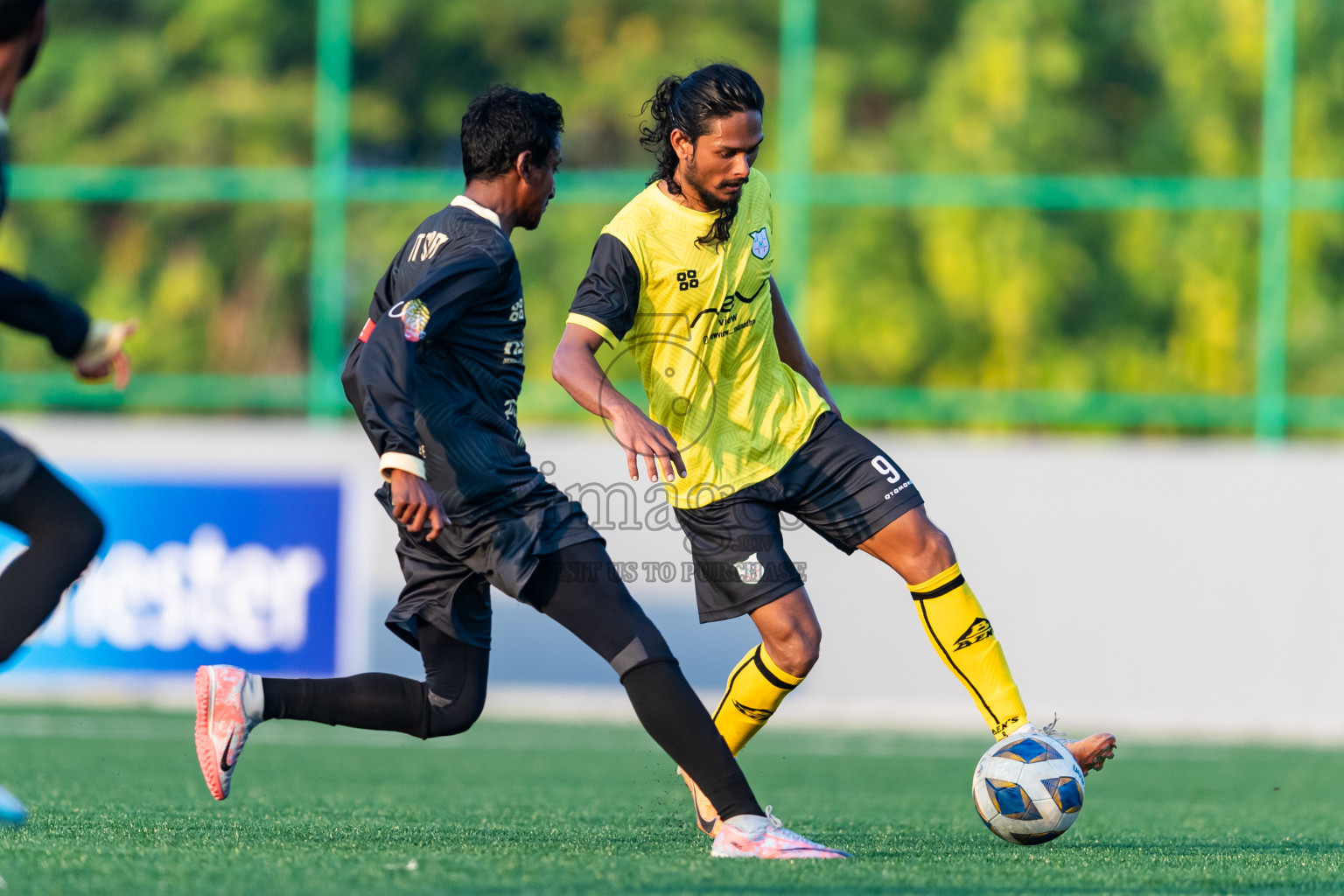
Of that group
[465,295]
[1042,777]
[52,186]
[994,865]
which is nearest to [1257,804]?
[1042,777]

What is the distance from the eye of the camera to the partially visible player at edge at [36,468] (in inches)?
146

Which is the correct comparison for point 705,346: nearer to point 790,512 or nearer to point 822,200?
point 790,512

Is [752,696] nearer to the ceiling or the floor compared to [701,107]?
nearer to the floor

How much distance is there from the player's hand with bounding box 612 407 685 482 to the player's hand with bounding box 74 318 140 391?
4.02ft

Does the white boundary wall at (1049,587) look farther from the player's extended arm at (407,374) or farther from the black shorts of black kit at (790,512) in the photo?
the player's extended arm at (407,374)

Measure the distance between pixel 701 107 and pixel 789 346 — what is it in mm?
891

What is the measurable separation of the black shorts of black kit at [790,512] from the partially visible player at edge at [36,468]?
6.10ft

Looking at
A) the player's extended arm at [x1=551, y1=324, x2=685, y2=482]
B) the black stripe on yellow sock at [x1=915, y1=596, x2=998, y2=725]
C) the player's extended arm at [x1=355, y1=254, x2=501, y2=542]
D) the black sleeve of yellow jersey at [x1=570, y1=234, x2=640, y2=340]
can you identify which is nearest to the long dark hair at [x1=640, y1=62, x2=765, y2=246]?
the black sleeve of yellow jersey at [x1=570, y1=234, x2=640, y2=340]

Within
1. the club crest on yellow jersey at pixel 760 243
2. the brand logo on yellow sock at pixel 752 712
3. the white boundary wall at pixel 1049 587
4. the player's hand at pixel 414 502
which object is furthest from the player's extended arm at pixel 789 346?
the white boundary wall at pixel 1049 587

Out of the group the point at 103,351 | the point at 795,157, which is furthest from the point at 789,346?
the point at 795,157

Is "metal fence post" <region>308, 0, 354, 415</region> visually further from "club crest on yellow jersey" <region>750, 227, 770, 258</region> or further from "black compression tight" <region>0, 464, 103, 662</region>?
"black compression tight" <region>0, 464, 103, 662</region>

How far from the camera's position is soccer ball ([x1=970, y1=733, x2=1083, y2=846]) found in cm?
471

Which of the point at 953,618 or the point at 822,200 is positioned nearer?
the point at 953,618

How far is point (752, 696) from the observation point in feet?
17.1
